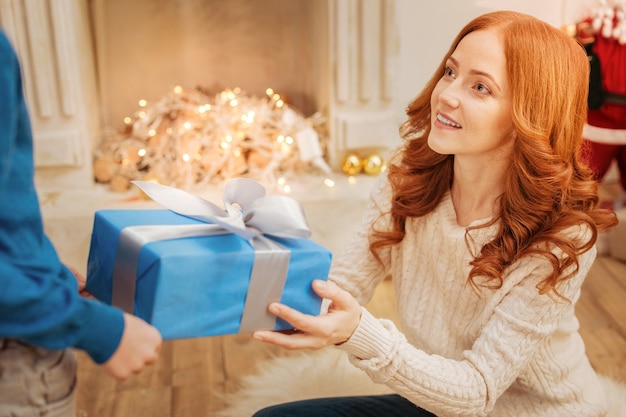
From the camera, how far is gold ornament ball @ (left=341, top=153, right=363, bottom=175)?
256 cm

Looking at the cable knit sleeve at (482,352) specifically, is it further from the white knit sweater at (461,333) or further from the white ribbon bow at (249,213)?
the white ribbon bow at (249,213)

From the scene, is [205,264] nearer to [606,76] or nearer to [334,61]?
[334,61]

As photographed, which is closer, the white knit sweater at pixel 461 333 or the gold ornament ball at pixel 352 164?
the white knit sweater at pixel 461 333

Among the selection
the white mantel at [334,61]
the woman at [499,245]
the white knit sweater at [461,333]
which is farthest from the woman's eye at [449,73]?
the white mantel at [334,61]

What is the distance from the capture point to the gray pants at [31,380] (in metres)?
0.85

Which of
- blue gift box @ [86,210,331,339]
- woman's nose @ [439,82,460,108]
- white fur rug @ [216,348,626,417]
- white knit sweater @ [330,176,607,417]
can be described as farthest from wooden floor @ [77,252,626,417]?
woman's nose @ [439,82,460,108]

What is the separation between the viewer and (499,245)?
1292 mm

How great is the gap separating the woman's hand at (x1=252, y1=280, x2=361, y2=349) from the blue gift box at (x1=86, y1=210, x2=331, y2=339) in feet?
0.05

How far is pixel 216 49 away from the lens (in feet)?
9.49

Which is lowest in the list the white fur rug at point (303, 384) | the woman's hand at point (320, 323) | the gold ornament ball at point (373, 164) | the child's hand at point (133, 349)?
the white fur rug at point (303, 384)

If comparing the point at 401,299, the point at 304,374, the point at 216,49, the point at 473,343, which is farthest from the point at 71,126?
the point at 473,343

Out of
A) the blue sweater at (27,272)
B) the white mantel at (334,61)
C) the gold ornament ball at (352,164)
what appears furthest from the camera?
the gold ornament ball at (352,164)

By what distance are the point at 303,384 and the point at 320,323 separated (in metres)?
0.81

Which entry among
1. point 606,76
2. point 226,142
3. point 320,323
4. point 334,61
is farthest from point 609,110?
point 320,323
